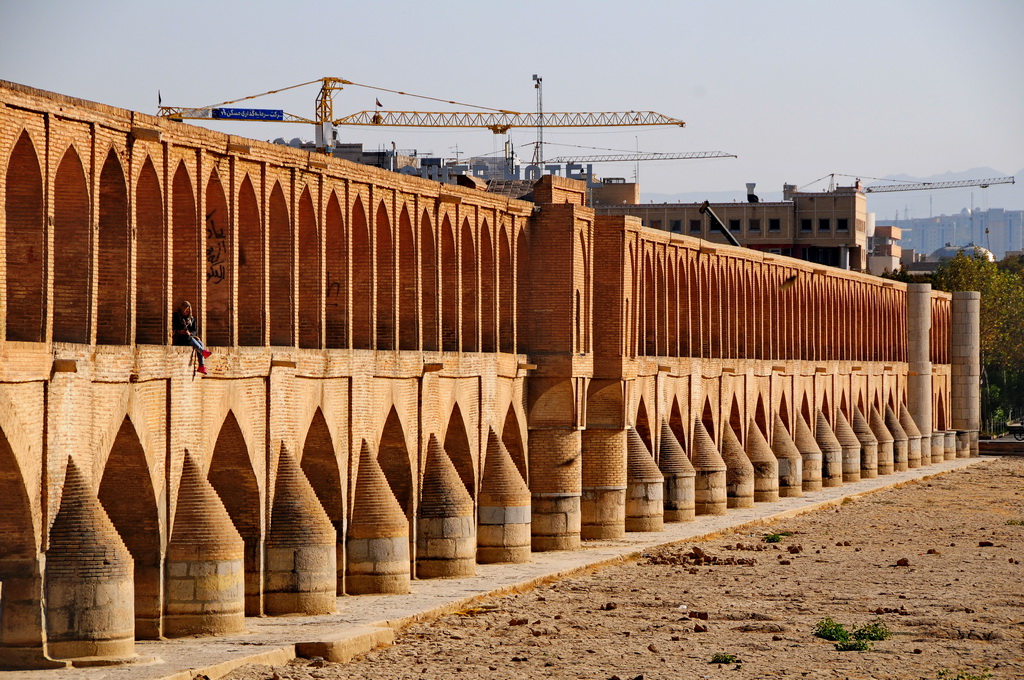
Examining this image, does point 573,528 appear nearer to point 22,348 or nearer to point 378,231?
point 378,231

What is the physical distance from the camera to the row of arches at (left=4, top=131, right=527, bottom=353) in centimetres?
2358

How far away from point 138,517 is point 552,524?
14898 millimetres

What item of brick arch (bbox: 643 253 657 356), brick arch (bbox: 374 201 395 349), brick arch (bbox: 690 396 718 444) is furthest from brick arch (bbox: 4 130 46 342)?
brick arch (bbox: 690 396 718 444)

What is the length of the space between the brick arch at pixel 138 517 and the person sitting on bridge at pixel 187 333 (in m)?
2.01

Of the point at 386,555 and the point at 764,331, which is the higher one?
the point at 764,331

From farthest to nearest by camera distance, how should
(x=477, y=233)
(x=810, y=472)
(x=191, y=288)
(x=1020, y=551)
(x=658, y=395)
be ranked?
1. (x=810, y=472)
2. (x=658, y=395)
3. (x=1020, y=551)
4. (x=477, y=233)
5. (x=191, y=288)

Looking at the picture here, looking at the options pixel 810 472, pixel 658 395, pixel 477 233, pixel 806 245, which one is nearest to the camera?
pixel 477 233

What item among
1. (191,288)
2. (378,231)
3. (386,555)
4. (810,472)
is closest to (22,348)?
(191,288)

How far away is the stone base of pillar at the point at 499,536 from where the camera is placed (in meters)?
35.9

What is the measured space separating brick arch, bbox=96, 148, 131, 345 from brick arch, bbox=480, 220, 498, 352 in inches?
540

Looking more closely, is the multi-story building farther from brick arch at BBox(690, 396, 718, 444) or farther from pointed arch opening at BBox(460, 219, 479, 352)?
pointed arch opening at BBox(460, 219, 479, 352)

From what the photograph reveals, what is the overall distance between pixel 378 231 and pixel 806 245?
282 ft

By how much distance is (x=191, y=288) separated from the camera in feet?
88.9

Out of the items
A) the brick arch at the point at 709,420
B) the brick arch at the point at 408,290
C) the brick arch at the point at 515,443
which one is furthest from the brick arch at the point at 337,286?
the brick arch at the point at 709,420
